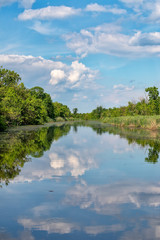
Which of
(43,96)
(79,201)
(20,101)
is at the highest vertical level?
(43,96)

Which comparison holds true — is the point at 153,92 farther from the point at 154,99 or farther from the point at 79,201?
the point at 79,201

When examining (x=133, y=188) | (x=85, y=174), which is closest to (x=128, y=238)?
(x=133, y=188)

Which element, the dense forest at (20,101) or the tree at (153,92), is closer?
the dense forest at (20,101)

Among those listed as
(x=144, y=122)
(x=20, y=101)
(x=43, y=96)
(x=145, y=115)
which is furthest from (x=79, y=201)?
(x=43, y=96)

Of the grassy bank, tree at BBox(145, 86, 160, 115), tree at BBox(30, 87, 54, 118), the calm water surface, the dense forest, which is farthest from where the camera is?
tree at BBox(30, 87, 54, 118)

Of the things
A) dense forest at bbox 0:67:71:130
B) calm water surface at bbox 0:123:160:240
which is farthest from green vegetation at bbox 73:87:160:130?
Result: calm water surface at bbox 0:123:160:240

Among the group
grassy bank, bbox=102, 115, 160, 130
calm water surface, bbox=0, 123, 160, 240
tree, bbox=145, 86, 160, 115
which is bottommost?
calm water surface, bbox=0, 123, 160, 240

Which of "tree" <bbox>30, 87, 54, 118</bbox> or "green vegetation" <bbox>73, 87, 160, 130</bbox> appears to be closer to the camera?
"green vegetation" <bbox>73, 87, 160, 130</bbox>

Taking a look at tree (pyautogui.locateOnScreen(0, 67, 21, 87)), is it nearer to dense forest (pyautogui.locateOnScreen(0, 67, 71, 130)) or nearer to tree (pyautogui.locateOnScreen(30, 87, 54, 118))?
dense forest (pyautogui.locateOnScreen(0, 67, 71, 130))

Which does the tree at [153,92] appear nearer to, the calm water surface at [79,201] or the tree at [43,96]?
the tree at [43,96]

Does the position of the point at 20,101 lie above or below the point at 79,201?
above

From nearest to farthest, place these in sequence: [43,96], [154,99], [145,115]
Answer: [145,115], [154,99], [43,96]

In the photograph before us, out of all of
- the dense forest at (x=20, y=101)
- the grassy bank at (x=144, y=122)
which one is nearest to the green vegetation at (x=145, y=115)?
the grassy bank at (x=144, y=122)

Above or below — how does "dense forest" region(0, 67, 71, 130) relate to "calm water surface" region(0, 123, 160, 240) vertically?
above
